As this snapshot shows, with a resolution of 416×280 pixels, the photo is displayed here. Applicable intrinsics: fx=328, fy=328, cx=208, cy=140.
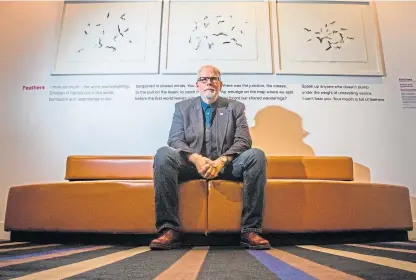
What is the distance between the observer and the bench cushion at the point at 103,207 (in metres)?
1.86

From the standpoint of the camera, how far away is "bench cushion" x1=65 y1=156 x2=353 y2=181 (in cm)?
237

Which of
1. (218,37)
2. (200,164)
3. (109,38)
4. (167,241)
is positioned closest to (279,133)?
(218,37)

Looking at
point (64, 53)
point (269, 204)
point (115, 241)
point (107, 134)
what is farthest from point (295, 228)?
point (64, 53)

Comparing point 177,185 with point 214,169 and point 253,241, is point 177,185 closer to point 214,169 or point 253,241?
point 214,169

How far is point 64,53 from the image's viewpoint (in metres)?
3.11

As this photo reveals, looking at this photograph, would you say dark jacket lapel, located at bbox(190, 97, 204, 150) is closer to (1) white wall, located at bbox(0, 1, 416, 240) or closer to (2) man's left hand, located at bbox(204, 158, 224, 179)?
(2) man's left hand, located at bbox(204, 158, 224, 179)

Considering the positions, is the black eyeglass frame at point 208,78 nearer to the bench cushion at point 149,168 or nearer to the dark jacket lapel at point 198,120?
the dark jacket lapel at point 198,120

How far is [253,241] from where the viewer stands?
162 cm

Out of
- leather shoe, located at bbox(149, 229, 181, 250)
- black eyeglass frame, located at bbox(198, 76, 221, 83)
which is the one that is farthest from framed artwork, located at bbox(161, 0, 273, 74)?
leather shoe, located at bbox(149, 229, 181, 250)

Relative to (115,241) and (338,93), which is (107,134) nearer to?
(115,241)

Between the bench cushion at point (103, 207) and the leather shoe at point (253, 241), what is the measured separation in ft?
0.86

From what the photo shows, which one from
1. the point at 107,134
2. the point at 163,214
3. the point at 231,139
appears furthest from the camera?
the point at 107,134

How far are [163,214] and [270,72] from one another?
1.85m

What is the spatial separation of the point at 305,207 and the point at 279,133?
112 cm
